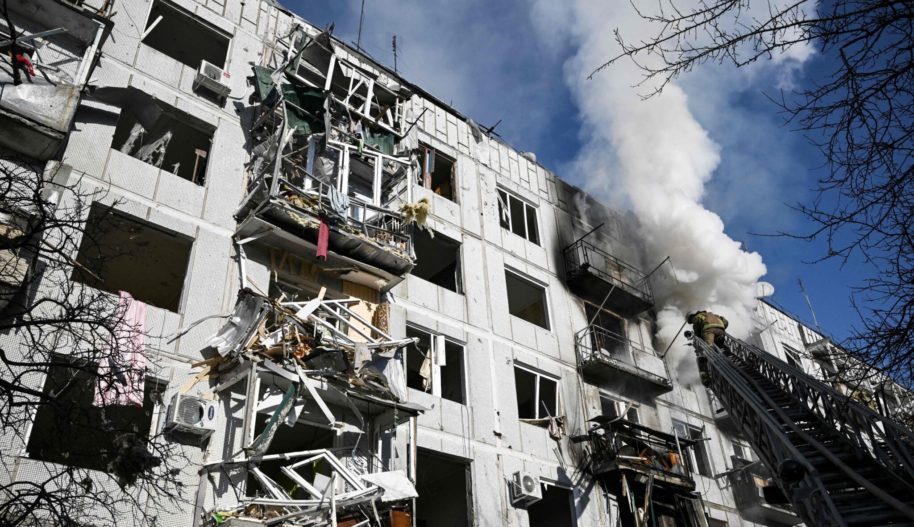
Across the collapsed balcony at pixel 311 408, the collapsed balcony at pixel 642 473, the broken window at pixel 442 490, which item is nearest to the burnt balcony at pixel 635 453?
the collapsed balcony at pixel 642 473

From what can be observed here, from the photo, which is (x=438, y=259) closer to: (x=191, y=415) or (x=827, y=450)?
(x=191, y=415)

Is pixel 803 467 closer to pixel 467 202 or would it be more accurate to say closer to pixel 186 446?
pixel 186 446

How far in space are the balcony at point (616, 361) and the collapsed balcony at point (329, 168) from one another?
259 inches

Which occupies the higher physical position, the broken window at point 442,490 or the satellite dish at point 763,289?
the satellite dish at point 763,289

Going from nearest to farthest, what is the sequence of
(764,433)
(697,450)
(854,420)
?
(854,420) < (764,433) < (697,450)

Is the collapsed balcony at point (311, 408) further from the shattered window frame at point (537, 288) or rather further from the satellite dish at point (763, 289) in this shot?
the satellite dish at point (763, 289)

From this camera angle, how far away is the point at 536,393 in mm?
17766

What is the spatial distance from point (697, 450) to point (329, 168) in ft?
50.5

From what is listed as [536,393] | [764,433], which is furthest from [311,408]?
[764,433]

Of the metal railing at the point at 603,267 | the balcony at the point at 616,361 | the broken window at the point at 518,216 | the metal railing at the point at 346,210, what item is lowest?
the balcony at the point at 616,361

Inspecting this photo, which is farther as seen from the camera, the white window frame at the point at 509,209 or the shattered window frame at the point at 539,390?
the white window frame at the point at 509,209

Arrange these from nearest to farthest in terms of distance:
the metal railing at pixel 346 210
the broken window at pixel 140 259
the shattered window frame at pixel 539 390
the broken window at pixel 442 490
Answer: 1. the broken window at pixel 140 259
2. the metal railing at pixel 346 210
3. the broken window at pixel 442 490
4. the shattered window frame at pixel 539 390

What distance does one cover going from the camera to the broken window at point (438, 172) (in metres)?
19.5

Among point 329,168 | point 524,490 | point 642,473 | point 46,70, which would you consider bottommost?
point 524,490
